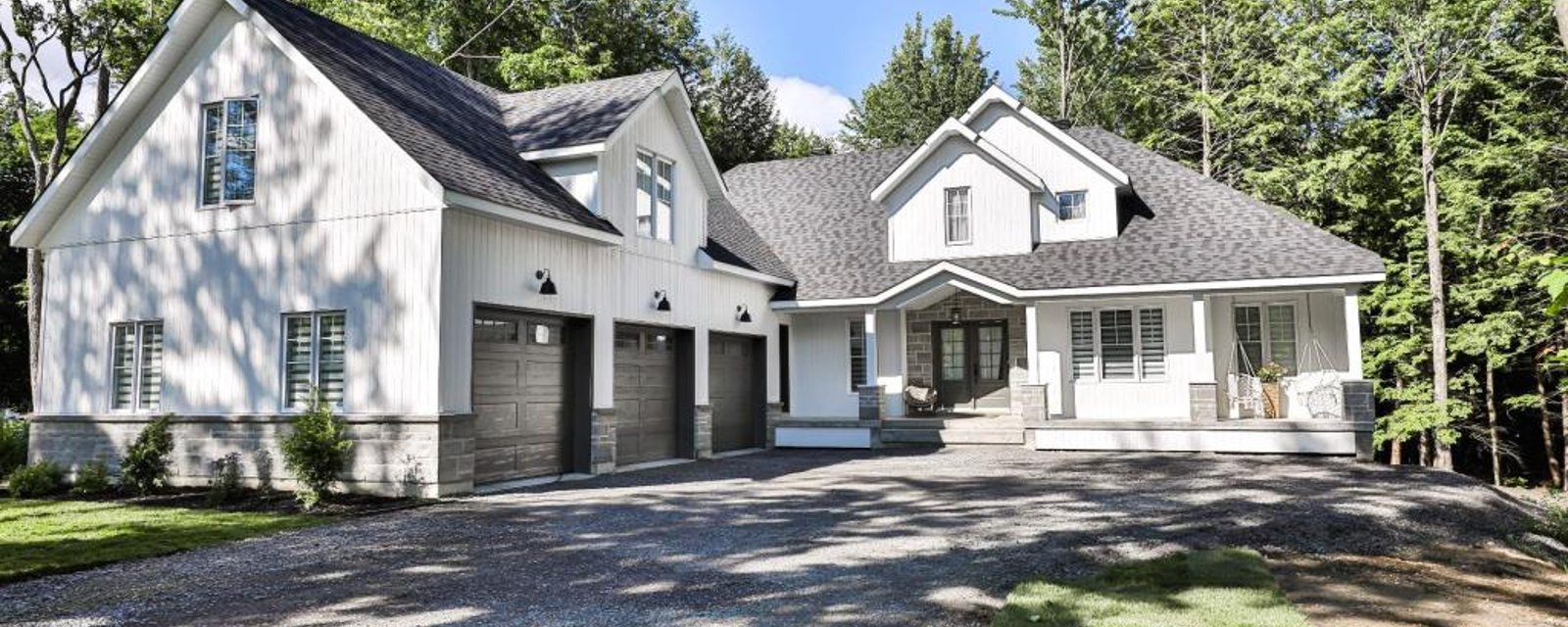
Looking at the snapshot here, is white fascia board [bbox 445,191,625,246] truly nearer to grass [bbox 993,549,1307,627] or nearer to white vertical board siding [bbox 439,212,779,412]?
white vertical board siding [bbox 439,212,779,412]

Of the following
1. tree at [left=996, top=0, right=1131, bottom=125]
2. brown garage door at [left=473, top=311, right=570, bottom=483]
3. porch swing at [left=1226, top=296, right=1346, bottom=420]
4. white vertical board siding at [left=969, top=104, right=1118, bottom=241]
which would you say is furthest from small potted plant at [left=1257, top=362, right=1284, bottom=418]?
tree at [left=996, top=0, right=1131, bottom=125]

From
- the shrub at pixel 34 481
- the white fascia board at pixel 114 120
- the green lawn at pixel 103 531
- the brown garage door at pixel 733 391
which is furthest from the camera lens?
the brown garage door at pixel 733 391

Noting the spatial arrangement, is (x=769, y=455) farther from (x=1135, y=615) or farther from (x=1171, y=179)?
(x=1135, y=615)

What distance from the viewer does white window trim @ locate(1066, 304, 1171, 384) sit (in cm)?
1812

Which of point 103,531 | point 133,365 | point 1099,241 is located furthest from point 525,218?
point 1099,241

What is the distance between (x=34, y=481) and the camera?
13.1m

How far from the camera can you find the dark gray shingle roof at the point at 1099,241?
1689 cm

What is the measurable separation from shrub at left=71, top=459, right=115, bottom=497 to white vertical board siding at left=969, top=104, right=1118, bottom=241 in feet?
53.5

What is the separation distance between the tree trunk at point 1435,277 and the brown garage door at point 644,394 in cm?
1557

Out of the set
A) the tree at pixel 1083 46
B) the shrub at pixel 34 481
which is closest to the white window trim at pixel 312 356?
the shrub at pixel 34 481

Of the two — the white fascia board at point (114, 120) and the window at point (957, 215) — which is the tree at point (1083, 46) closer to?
the window at point (957, 215)

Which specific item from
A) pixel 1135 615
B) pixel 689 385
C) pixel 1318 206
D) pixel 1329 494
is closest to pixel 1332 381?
pixel 1329 494

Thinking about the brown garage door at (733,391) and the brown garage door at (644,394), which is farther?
the brown garage door at (733,391)

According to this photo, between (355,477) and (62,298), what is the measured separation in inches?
259
